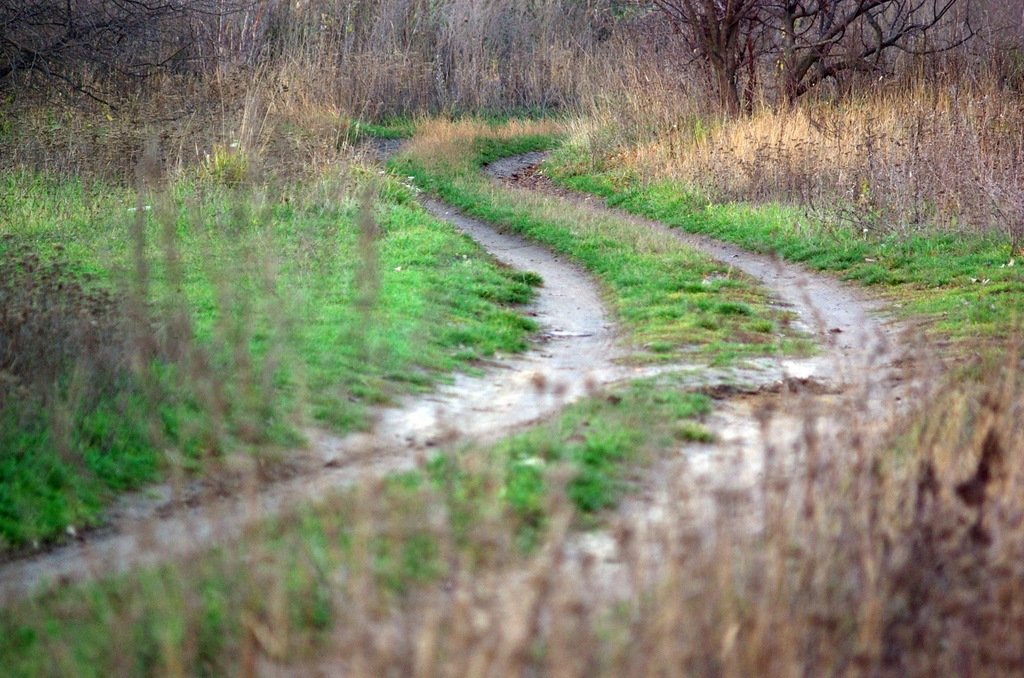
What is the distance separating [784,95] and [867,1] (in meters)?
2.58

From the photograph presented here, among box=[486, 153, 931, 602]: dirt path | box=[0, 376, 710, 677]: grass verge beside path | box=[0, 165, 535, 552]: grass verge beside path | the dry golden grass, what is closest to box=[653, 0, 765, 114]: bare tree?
the dry golden grass

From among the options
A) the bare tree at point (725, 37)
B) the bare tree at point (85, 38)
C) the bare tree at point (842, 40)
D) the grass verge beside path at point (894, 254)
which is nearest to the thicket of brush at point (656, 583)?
the grass verge beside path at point (894, 254)

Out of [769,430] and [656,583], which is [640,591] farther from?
[769,430]

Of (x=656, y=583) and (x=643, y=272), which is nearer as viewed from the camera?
(x=656, y=583)

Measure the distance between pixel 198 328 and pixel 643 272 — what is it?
461 cm

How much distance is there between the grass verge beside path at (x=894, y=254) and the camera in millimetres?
9047

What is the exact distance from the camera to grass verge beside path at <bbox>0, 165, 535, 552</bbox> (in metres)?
5.46

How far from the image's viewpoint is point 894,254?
38.2 ft

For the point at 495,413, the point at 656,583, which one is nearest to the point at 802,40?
the point at 495,413

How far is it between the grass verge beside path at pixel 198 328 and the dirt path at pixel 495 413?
0.69 ft

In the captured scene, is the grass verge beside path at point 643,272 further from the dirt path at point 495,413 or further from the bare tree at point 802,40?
the bare tree at point 802,40

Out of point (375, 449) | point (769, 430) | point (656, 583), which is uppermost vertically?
point (769, 430)

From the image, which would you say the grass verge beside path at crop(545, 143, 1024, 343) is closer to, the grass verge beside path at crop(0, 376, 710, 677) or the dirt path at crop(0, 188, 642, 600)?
the dirt path at crop(0, 188, 642, 600)

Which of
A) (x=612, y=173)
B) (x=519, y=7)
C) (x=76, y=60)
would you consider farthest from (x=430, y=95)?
(x=76, y=60)
